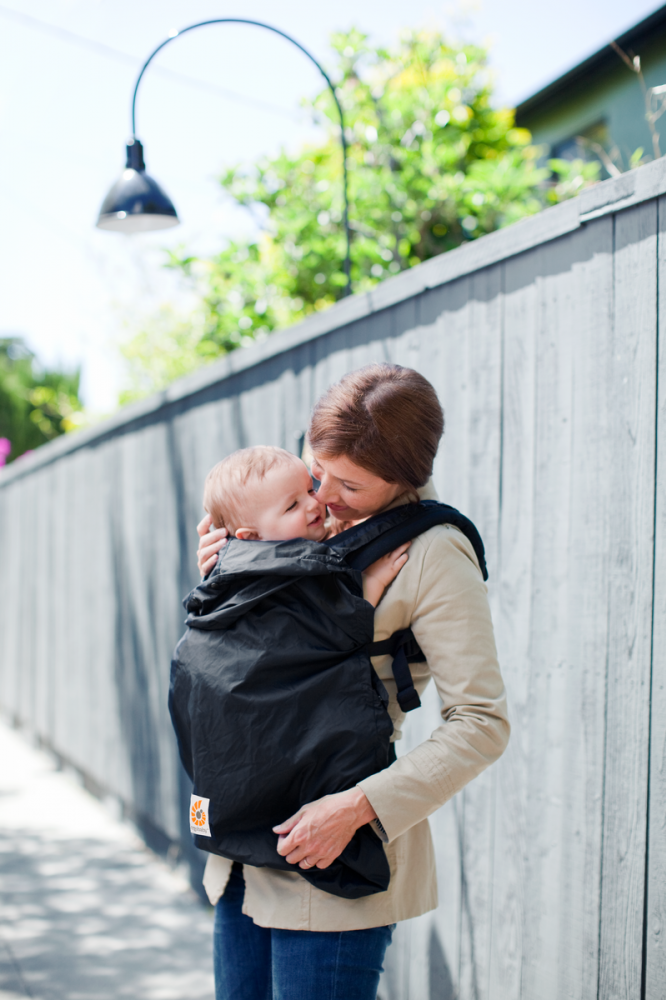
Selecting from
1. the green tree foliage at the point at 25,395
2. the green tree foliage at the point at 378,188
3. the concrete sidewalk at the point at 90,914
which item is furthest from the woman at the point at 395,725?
the green tree foliage at the point at 25,395

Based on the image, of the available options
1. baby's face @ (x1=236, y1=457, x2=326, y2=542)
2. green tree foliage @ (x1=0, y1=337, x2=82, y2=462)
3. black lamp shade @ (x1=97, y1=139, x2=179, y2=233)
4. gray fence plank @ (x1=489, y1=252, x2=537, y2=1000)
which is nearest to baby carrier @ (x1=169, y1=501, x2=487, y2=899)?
baby's face @ (x1=236, y1=457, x2=326, y2=542)

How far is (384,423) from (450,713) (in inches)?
19.3

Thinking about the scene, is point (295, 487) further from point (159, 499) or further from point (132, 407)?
point (132, 407)

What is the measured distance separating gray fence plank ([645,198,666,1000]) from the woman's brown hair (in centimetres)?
49

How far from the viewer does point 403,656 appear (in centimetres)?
139

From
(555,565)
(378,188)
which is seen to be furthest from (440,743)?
(378,188)

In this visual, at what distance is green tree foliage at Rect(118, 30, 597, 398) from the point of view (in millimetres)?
5531

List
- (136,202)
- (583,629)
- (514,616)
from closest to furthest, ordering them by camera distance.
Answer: (583,629), (514,616), (136,202)

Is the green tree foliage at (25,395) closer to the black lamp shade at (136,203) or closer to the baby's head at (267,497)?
the black lamp shade at (136,203)

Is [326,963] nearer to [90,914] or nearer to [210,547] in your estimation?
[210,547]

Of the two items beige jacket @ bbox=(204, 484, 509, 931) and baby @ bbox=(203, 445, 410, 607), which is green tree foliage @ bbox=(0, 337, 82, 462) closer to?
baby @ bbox=(203, 445, 410, 607)

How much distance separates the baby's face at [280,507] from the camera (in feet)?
4.94

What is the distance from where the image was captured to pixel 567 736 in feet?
5.93

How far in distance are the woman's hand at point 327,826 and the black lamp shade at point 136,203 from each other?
2.34 metres
